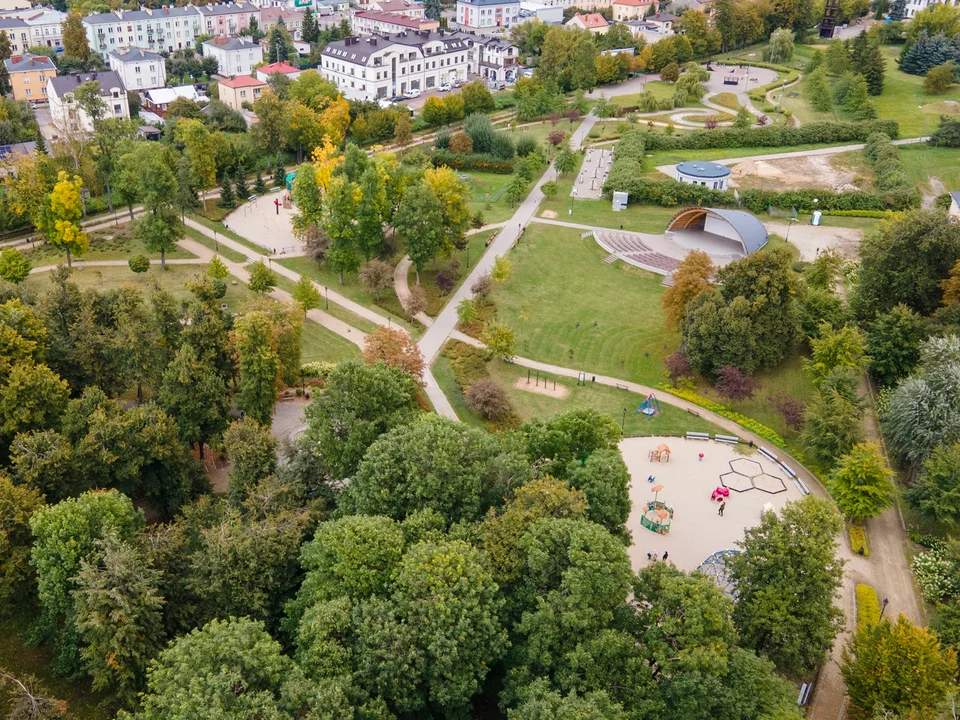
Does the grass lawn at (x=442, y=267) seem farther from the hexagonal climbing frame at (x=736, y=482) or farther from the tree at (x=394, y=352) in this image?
the hexagonal climbing frame at (x=736, y=482)

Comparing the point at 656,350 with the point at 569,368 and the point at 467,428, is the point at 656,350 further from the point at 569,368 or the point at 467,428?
the point at 467,428

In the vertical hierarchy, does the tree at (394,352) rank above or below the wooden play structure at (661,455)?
above

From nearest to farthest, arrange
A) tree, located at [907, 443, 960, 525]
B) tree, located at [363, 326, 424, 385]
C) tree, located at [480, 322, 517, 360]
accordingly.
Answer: tree, located at [907, 443, 960, 525]
tree, located at [363, 326, 424, 385]
tree, located at [480, 322, 517, 360]

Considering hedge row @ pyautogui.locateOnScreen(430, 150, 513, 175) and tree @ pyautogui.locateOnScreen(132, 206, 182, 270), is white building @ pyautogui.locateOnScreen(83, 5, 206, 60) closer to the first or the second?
hedge row @ pyautogui.locateOnScreen(430, 150, 513, 175)

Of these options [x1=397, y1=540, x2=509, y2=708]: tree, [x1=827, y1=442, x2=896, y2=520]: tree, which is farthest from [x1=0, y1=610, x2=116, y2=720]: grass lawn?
[x1=827, y1=442, x2=896, y2=520]: tree

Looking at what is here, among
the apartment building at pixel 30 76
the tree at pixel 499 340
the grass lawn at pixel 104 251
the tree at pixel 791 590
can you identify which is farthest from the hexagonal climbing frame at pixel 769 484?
the apartment building at pixel 30 76

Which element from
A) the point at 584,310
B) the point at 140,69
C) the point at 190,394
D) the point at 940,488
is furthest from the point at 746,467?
the point at 140,69

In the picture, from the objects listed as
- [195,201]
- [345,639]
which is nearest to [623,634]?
[345,639]
